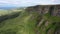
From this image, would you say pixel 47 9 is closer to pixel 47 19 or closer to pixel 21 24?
pixel 47 19

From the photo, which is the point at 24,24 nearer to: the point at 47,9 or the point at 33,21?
the point at 33,21

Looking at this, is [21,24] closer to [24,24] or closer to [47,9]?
[24,24]

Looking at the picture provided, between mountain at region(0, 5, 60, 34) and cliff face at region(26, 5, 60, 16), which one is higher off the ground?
cliff face at region(26, 5, 60, 16)

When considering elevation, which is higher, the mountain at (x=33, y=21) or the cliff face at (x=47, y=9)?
the cliff face at (x=47, y=9)

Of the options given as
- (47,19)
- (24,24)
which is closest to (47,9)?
(47,19)

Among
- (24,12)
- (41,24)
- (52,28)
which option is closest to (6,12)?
(24,12)

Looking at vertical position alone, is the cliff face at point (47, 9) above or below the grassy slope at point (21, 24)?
above

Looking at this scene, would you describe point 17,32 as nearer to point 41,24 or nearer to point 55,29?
point 41,24

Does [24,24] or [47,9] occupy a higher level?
[47,9]

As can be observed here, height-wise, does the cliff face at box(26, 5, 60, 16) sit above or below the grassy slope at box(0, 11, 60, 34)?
above

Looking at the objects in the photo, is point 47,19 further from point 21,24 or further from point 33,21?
point 21,24

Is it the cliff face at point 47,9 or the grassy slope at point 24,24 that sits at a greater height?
the cliff face at point 47,9

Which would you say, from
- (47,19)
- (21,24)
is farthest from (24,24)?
(47,19)
